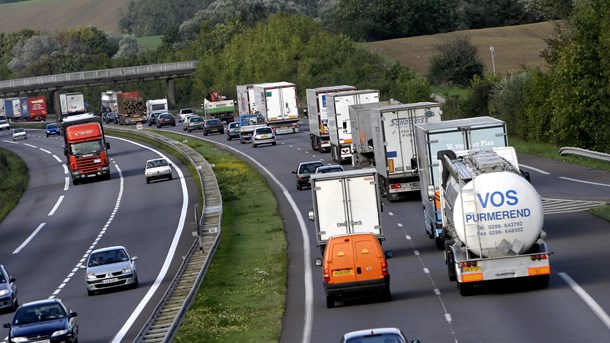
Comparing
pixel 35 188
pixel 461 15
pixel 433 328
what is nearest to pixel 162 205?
pixel 35 188

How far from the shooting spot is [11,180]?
93750 mm

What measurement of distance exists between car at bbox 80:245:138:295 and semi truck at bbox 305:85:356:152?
123 feet

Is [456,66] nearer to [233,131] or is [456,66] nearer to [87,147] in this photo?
[233,131]

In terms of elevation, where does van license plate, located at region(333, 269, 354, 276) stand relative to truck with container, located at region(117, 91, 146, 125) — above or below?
below

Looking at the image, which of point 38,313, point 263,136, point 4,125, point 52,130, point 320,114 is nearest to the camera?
point 38,313

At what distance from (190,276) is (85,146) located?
41.3 metres

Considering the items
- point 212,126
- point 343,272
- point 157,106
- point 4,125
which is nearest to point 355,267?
point 343,272

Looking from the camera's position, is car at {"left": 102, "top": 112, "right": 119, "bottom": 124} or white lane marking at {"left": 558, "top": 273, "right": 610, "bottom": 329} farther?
car at {"left": 102, "top": 112, "right": 119, "bottom": 124}

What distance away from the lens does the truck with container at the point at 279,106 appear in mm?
101188

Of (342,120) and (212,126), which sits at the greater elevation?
(342,120)

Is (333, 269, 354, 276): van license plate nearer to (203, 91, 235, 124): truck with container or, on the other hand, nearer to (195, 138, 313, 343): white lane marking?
(195, 138, 313, 343): white lane marking

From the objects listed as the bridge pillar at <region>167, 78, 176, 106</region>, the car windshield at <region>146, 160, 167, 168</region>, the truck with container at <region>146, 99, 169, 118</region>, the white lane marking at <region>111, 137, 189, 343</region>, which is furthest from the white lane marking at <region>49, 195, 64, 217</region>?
the bridge pillar at <region>167, 78, 176, 106</region>

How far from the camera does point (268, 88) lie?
101 metres

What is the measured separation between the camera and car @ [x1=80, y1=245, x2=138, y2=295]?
4100 cm
